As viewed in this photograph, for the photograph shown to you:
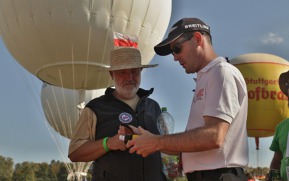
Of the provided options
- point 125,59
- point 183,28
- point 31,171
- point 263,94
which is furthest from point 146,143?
point 31,171

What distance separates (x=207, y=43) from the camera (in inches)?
99.1

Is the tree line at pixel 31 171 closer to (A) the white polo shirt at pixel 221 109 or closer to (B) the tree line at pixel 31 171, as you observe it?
(B) the tree line at pixel 31 171

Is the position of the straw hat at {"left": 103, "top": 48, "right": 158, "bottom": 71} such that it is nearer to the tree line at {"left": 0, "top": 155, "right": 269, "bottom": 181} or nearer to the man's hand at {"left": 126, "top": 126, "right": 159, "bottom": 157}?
the man's hand at {"left": 126, "top": 126, "right": 159, "bottom": 157}

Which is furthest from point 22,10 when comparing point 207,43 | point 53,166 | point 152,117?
point 53,166

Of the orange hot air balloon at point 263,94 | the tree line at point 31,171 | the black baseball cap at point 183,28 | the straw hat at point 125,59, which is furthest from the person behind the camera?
the tree line at point 31,171

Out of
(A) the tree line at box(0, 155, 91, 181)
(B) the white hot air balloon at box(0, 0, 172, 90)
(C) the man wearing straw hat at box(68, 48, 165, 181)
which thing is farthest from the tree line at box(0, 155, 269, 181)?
(C) the man wearing straw hat at box(68, 48, 165, 181)

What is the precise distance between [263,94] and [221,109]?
25.4 ft

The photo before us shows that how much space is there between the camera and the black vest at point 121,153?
3414 mm

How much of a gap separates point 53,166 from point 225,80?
80646 mm

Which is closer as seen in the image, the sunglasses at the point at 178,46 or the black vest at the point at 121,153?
the sunglasses at the point at 178,46

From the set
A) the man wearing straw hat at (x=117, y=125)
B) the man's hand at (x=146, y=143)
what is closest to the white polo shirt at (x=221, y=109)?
the man's hand at (x=146, y=143)

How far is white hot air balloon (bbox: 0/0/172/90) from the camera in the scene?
9.66 m

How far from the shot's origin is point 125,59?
3.64 m

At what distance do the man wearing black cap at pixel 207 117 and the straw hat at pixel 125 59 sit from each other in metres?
1.01
